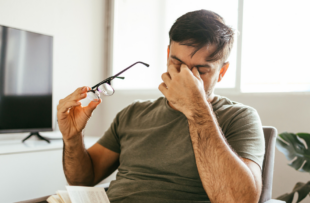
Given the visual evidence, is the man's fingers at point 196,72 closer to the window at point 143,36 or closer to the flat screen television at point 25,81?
the flat screen television at point 25,81

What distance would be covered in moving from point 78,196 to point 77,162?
0.23 m

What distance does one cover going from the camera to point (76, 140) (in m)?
1.22

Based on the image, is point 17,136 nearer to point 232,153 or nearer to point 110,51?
point 110,51

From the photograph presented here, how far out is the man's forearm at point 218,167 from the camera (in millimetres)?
857

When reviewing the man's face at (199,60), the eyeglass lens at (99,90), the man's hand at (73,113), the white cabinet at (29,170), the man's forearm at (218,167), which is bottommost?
the white cabinet at (29,170)

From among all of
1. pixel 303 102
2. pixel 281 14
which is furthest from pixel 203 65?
pixel 281 14

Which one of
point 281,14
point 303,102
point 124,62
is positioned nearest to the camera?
point 303,102

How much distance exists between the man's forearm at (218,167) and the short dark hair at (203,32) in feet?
1.00

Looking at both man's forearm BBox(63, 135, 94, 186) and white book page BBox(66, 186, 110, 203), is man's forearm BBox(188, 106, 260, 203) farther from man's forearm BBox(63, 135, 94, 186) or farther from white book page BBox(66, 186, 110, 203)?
man's forearm BBox(63, 135, 94, 186)

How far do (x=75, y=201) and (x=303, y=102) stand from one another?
59.8 inches

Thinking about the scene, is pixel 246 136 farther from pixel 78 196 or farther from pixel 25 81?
pixel 25 81

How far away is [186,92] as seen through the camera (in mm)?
948

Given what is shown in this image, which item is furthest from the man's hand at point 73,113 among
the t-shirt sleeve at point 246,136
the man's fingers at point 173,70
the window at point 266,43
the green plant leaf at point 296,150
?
the window at point 266,43

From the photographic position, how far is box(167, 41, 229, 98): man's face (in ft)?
3.54
